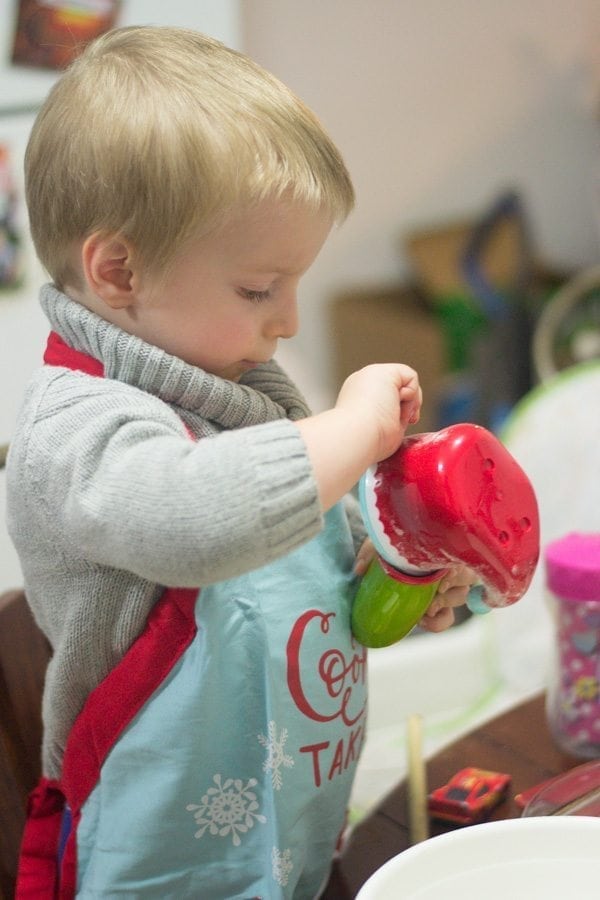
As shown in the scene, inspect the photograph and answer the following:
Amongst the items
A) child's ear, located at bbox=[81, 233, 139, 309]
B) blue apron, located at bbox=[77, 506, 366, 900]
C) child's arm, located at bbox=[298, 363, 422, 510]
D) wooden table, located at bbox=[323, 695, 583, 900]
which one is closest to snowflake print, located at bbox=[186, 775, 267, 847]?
blue apron, located at bbox=[77, 506, 366, 900]

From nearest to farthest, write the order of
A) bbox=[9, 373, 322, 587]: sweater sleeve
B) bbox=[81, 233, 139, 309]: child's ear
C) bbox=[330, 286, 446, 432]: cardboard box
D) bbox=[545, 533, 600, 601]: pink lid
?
bbox=[9, 373, 322, 587]: sweater sleeve < bbox=[81, 233, 139, 309]: child's ear < bbox=[545, 533, 600, 601]: pink lid < bbox=[330, 286, 446, 432]: cardboard box

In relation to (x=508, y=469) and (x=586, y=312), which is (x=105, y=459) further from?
(x=586, y=312)

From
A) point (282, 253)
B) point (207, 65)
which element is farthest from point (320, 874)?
point (207, 65)

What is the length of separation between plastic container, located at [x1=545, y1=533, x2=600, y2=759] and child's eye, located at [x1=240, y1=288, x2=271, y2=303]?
389mm

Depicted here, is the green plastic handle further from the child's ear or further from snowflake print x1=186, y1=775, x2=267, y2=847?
the child's ear

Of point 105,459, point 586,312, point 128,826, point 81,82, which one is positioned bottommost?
point 586,312

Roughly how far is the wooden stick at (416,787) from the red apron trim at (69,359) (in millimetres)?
400

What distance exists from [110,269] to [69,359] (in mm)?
70

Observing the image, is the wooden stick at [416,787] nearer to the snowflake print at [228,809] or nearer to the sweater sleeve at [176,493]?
the snowflake print at [228,809]

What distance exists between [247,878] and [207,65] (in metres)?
0.55

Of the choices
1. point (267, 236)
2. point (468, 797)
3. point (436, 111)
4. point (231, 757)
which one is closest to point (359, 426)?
point (267, 236)

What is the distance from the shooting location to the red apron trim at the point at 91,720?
28.9 inches

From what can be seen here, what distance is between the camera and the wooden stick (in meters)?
0.86

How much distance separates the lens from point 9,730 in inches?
36.2
